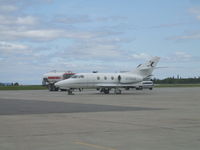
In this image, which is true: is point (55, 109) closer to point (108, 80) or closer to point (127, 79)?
point (108, 80)

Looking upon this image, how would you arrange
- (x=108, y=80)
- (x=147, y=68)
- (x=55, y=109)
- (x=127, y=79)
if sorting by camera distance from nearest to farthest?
(x=55, y=109)
(x=108, y=80)
(x=127, y=79)
(x=147, y=68)

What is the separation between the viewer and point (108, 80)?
51000mm

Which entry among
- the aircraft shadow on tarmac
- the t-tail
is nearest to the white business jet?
the t-tail

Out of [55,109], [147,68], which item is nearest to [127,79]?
[147,68]

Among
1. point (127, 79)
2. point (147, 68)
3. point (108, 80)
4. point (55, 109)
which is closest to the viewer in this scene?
point (55, 109)

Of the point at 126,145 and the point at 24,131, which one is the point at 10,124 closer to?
the point at 24,131

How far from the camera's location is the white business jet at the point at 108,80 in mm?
48688

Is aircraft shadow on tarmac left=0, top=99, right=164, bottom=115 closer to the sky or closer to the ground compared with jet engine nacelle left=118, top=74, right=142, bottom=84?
closer to the ground

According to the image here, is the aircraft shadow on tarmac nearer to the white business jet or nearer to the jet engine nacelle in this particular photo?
the white business jet

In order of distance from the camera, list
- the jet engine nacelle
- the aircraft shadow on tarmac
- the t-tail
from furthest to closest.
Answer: the t-tail → the jet engine nacelle → the aircraft shadow on tarmac

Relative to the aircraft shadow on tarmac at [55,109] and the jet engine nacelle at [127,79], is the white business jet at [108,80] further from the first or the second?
the aircraft shadow on tarmac at [55,109]

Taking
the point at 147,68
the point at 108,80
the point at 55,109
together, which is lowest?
the point at 55,109

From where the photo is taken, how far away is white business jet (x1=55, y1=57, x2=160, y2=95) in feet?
160

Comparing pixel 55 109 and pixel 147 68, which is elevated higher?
pixel 147 68
